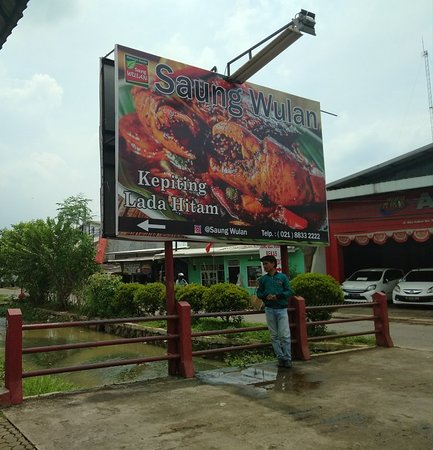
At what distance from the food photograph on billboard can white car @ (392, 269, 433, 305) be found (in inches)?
449

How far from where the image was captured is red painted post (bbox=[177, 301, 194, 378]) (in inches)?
277

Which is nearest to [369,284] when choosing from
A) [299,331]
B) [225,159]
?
[299,331]

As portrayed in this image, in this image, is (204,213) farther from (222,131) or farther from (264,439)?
(264,439)

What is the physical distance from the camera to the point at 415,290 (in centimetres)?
1905

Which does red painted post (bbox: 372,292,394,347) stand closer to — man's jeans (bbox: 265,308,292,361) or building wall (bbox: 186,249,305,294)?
man's jeans (bbox: 265,308,292,361)

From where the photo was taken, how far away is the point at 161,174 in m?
7.10

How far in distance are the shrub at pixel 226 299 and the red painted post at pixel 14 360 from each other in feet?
29.1

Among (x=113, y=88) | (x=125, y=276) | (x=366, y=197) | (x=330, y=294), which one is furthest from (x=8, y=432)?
(x=125, y=276)

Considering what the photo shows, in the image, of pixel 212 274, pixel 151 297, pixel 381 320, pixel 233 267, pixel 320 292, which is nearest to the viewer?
pixel 381 320

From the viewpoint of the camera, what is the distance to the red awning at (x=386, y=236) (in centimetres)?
2077

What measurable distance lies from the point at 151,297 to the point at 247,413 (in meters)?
13.3

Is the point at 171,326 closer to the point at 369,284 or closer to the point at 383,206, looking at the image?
the point at 369,284

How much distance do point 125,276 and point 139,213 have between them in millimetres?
29415

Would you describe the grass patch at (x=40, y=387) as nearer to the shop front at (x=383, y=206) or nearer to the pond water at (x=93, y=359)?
the pond water at (x=93, y=359)
